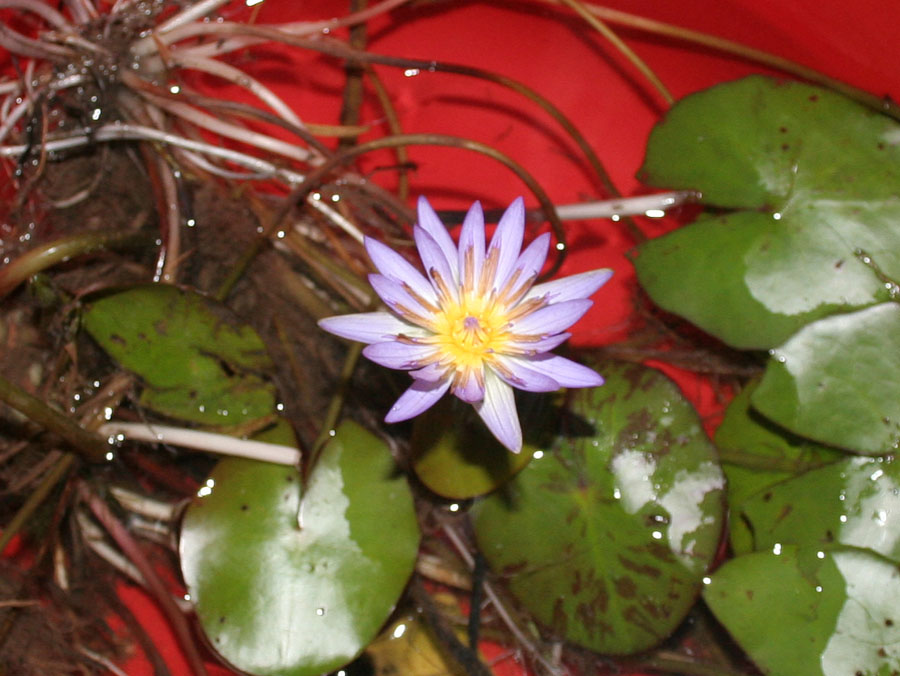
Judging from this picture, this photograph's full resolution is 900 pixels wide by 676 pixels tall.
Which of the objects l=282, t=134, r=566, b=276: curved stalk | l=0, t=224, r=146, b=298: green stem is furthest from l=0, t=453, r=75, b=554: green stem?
l=282, t=134, r=566, b=276: curved stalk

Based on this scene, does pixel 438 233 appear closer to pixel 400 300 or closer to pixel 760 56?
pixel 400 300

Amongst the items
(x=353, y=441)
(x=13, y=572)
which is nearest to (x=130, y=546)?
(x=13, y=572)

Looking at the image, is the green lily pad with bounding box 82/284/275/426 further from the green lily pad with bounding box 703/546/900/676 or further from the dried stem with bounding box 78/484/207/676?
the green lily pad with bounding box 703/546/900/676

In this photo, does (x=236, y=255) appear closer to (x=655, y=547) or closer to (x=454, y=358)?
(x=454, y=358)

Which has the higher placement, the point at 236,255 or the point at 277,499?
the point at 236,255

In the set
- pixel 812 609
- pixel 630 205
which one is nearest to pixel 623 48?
pixel 630 205

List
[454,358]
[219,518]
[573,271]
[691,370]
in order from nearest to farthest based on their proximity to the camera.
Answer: [454,358] < [219,518] < [691,370] < [573,271]

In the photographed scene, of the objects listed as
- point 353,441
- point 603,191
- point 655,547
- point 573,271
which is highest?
point 603,191
